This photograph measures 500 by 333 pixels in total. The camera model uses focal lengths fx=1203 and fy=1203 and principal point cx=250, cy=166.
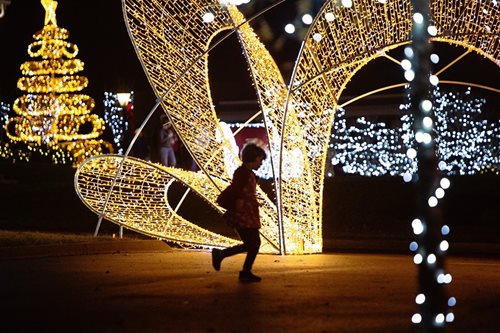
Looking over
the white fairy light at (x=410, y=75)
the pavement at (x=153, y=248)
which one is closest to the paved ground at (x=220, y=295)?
the pavement at (x=153, y=248)

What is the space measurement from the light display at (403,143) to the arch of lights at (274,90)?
81.9 ft

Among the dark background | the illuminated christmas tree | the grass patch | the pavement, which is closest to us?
the pavement

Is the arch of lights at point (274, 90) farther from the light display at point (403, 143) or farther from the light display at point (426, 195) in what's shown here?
the light display at point (403, 143)

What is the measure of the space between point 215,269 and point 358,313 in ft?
13.1

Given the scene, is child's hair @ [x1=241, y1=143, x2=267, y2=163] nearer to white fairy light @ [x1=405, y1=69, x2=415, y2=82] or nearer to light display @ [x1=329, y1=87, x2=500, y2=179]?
white fairy light @ [x1=405, y1=69, x2=415, y2=82]

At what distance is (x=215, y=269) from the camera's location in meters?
13.5

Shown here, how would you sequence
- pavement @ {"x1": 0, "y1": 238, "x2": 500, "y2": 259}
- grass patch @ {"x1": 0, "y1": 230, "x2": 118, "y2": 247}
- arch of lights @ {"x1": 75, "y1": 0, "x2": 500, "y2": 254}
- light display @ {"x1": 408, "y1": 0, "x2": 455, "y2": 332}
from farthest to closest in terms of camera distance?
arch of lights @ {"x1": 75, "y1": 0, "x2": 500, "y2": 254}, grass patch @ {"x1": 0, "y1": 230, "x2": 118, "y2": 247}, pavement @ {"x1": 0, "y1": 238, "x2": 500, "y2": 259}, light display @ {"x1": 408, "y1": 0, "x2": 455, "y2": 332}

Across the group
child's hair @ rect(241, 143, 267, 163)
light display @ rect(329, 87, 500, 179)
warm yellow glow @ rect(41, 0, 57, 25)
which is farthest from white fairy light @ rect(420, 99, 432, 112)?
light display @ rect(329, 87, 500, 179)

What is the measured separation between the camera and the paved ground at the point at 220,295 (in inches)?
354

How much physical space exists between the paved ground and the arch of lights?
1.23 m

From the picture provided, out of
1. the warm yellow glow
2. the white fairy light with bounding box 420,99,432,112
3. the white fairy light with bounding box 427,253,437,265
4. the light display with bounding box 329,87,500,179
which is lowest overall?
the white fairy light with bounding box 427,253,437,265

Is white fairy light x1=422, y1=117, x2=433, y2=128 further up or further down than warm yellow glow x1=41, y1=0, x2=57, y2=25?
further down

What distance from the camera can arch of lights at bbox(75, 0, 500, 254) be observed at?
16.4 m

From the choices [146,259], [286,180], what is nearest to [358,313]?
[146,259]
